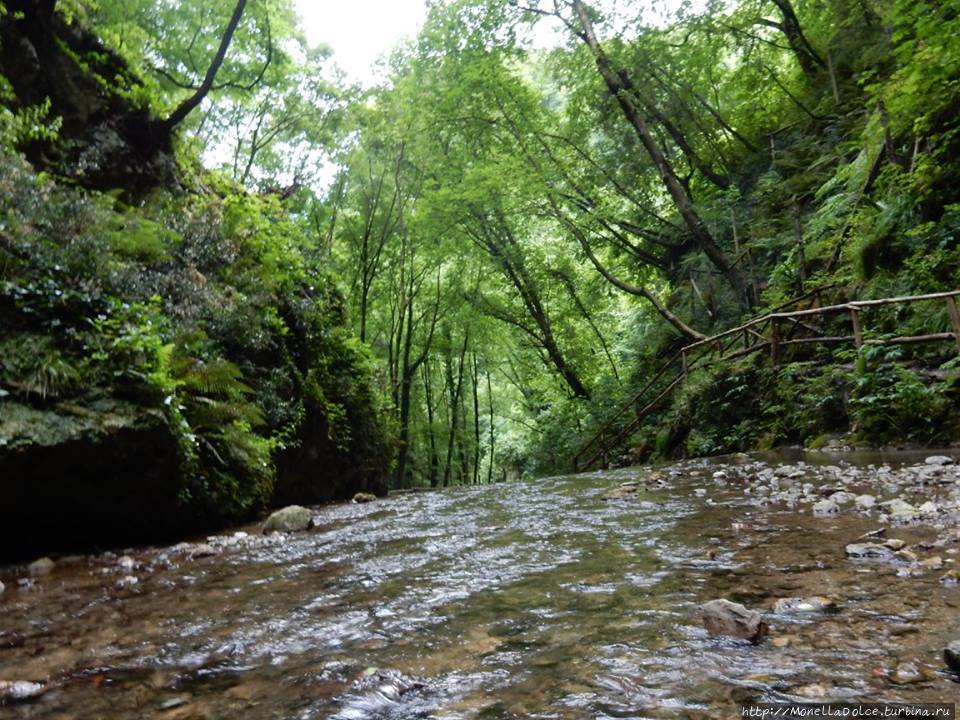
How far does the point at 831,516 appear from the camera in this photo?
125 inches

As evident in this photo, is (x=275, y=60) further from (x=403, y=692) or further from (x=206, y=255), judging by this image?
(x=403, y=692)

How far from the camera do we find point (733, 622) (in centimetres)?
162

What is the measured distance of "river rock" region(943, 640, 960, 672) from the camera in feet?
4.06

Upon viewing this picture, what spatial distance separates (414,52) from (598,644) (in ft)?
58.4

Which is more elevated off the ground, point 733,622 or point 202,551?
point 733,622

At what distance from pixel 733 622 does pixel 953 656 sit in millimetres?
503

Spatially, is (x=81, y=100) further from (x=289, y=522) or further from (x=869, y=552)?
(x=869, y=552)

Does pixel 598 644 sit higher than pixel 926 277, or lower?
lower

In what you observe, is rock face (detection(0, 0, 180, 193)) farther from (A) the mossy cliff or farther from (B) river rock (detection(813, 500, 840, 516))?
(B) river rock (detection(813, 500, 840, 516))

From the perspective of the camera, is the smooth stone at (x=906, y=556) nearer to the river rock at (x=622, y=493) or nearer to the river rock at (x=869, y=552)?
the river rock at (x=869, y=552)

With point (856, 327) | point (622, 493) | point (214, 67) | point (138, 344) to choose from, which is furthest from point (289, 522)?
point (856, 327)

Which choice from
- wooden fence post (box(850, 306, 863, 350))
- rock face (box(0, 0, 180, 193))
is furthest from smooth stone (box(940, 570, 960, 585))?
rock face (box(0, 0, 180, 193))

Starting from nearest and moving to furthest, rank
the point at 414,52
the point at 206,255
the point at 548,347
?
1. the point at 206,255
2. the point at 414,52
3. the point at 548,347

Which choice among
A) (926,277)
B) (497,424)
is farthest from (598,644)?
(497,424)
